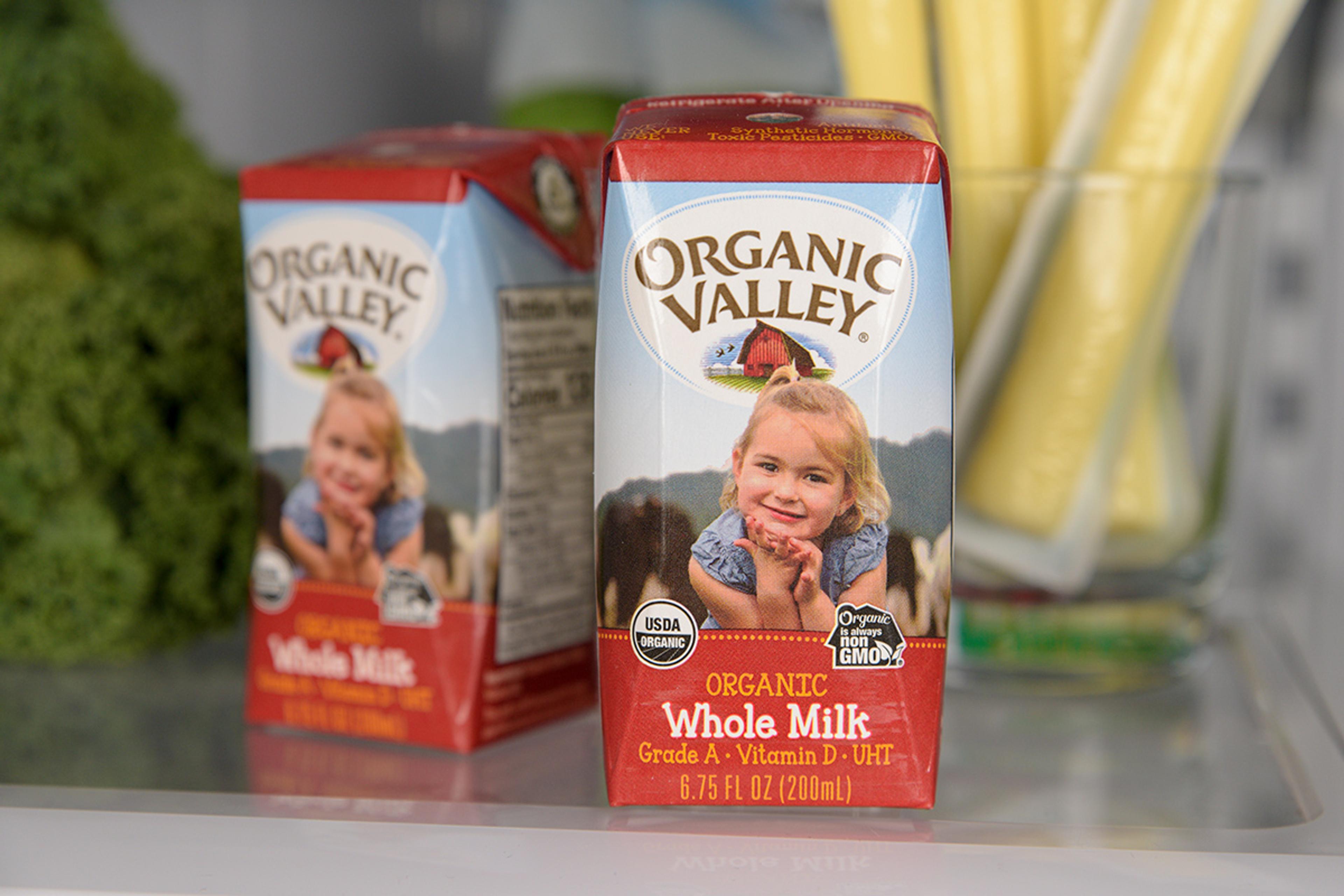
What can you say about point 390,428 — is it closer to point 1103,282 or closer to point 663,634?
point 663,634

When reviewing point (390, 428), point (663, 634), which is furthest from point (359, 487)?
point (663, 634)

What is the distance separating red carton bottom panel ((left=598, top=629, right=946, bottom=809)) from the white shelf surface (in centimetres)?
2

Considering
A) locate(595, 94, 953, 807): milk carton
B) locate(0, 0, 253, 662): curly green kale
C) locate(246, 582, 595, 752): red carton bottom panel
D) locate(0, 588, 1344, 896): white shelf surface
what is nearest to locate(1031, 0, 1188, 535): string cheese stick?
locate(0, 588, 1344, 896): white shelf surface

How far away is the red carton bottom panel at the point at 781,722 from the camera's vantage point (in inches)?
19.6

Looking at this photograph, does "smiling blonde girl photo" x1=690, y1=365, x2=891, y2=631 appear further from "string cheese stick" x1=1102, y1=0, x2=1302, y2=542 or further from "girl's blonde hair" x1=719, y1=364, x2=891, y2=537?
"string cheese stick" x1=1102, y1=0, x2=1302, y2=542

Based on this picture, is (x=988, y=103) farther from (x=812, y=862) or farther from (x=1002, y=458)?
(x=812, y=862)

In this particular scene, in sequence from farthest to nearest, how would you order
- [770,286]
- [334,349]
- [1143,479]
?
[1143,479] < [334,349] < [770,286]

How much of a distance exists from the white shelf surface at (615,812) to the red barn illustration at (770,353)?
0.18 m

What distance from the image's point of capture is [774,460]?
1.61 feet

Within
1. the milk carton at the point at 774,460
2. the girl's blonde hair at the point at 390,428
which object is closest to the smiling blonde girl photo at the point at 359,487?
the girl's blonde hair at the point at 390,428

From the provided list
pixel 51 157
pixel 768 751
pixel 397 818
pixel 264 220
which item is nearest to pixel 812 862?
pixel 768 751

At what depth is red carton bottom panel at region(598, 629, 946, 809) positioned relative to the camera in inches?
19.6

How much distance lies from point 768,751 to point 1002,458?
0.79 feet

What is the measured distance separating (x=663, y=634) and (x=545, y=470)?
14 centimetres
